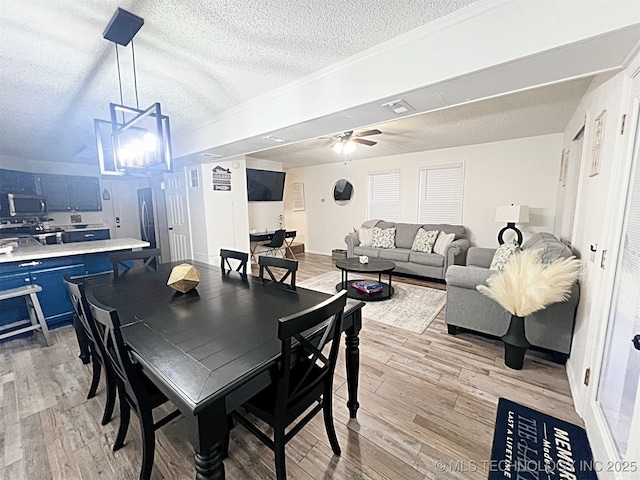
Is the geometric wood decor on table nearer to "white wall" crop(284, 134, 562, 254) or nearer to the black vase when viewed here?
the black vase

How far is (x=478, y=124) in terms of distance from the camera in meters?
3.78

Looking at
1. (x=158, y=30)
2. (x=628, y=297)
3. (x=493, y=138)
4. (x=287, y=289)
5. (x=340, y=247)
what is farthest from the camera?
(x=340, y=247)

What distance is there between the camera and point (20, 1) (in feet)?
4.77

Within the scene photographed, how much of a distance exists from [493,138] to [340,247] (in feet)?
13.1

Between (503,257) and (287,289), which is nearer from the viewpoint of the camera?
(287,289)

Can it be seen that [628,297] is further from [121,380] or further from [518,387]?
[121,380]

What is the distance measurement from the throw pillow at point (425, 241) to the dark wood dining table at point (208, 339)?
→ 3.58m

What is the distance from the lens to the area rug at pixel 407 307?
318cm

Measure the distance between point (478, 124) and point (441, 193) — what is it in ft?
6.22

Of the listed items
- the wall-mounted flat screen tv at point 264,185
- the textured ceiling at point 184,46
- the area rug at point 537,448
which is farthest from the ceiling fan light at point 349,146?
the area rug at point 537,448

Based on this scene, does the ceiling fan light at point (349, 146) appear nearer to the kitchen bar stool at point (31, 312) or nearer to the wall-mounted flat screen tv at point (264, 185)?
the wall-mounted flat screen tv at point (264, 185)

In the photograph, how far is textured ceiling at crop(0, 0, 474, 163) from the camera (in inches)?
61.7

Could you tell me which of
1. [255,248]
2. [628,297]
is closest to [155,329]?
[628,297]

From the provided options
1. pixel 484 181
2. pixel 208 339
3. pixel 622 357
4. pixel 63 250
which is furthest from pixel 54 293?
pixel 484 181
